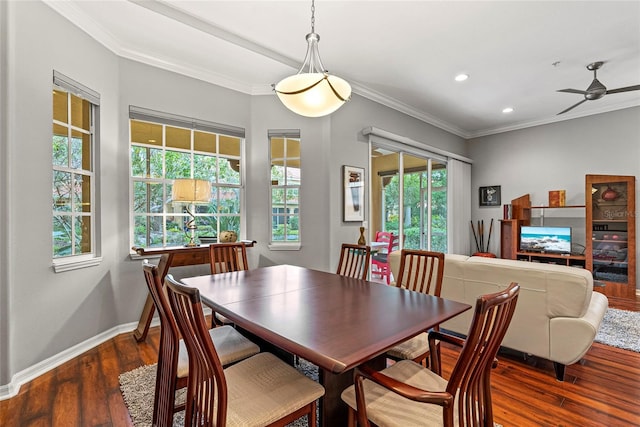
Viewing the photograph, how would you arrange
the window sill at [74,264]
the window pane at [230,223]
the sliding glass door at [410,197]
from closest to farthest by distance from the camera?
the window sill at [74,264], the window pane at [230,223], the sliding glass door at [410,197]

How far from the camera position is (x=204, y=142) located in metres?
3.72

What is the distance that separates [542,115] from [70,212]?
706 cm

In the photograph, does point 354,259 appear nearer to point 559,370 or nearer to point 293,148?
point 559,370

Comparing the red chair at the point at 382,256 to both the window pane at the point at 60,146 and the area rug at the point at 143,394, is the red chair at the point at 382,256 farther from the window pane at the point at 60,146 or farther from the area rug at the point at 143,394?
the window pane at the point at 60,146

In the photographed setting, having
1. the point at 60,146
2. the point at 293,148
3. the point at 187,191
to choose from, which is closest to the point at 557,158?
the point at 293,148

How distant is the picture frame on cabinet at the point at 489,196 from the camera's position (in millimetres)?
6340

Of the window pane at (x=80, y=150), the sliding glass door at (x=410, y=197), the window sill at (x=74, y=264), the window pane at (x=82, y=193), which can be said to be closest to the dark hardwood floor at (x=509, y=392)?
the window sill at (x=74, y=264)

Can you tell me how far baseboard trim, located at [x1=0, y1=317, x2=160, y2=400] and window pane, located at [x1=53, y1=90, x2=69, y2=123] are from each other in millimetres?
1967

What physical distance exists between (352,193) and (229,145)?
5.70ft

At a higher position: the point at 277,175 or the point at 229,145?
the point at 229,145

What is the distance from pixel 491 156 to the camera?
21.2ft

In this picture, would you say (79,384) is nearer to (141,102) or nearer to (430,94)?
(141,102)

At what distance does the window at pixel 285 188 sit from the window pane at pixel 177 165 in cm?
104

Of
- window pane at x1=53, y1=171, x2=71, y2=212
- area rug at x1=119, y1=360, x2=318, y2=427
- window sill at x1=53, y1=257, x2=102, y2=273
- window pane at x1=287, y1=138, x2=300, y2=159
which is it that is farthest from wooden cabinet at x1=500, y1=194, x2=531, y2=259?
window pane at x1=53, y1=171, x2=71, y2=212
